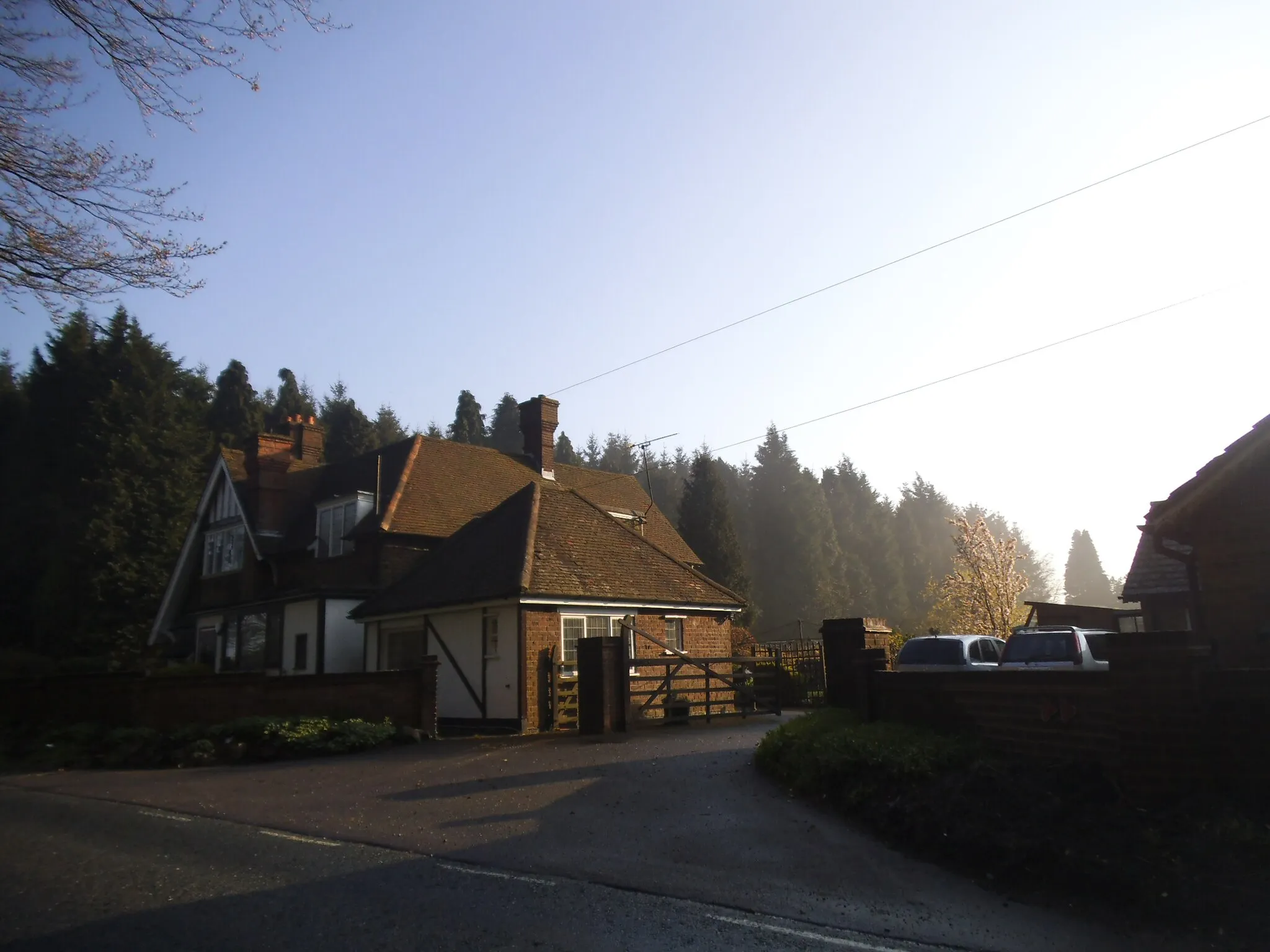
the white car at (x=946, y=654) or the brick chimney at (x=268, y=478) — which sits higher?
the brick chimney at (x=268, y=478)

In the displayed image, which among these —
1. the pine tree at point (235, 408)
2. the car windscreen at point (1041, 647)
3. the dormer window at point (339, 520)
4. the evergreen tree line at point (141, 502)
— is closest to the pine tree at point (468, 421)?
the evergreen tree line at point (141, 502)

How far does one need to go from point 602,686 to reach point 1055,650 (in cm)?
833

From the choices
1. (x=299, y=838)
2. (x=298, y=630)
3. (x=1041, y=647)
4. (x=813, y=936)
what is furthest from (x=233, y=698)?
(x=813, y=936)

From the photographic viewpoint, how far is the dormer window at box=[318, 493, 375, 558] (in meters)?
28.0

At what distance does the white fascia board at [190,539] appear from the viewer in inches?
1276

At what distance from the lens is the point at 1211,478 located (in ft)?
41.7

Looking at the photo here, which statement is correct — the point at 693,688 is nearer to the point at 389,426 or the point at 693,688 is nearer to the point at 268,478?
the point at 268,478

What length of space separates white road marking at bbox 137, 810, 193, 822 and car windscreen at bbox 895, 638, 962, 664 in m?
13.3

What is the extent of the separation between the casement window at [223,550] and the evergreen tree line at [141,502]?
18.3 ft

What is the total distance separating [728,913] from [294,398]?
78.7 metres

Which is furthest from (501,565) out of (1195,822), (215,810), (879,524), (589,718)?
(879,524)

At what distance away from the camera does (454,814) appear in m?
10.3

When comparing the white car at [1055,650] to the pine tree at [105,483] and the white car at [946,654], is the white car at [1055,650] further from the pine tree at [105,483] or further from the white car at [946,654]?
the pine tree at [105,483]

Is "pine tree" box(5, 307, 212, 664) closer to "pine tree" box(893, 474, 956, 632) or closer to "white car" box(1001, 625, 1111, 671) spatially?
"white car" box(1001, 625, 1111, 671)
